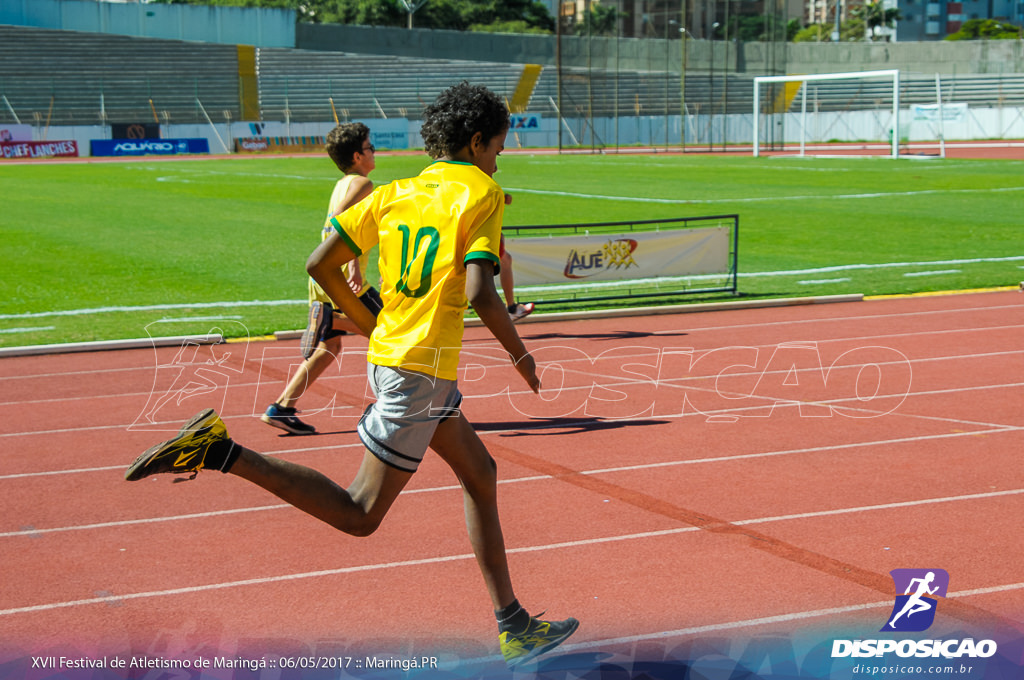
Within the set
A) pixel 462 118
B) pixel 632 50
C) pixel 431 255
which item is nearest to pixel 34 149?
pixel 632 50

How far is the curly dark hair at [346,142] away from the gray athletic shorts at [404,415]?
144 inches

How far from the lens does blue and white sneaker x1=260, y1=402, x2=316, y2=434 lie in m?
7.64

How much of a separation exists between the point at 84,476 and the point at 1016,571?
204 inches

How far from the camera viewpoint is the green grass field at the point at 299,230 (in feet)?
46.9

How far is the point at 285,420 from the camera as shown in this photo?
7645 millimetres

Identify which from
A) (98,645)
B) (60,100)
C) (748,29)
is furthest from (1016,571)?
(748,29)

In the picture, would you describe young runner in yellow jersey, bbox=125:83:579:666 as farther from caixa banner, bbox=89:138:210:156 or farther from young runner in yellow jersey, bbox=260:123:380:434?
caixa banner, bbox=89:138:210:156

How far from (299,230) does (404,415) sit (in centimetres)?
1945

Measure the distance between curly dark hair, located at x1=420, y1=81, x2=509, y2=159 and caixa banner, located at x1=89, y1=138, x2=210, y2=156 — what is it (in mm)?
57788

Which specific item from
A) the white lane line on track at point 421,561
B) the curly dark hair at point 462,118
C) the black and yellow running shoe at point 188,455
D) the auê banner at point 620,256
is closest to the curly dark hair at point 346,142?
the white lane line on track at point 421,561

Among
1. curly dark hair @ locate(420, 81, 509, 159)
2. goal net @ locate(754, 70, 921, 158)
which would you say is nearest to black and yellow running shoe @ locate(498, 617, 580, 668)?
curly dark hair @ locate(420, 81, 509, 159)

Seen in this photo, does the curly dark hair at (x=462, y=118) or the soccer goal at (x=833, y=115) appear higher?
the soccer goal at (x=833, y=115)

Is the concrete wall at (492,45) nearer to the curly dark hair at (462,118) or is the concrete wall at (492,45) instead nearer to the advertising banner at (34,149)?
the advertising banner at (34,149)

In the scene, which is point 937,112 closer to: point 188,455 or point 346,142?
point 346,142
